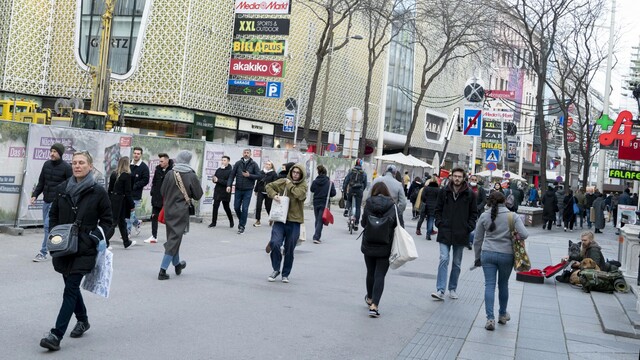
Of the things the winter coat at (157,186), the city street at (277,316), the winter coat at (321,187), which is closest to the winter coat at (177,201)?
the city street at (277,316)

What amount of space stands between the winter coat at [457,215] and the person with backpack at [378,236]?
1.64m

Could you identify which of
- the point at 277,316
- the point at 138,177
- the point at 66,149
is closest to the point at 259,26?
the point at 66,149

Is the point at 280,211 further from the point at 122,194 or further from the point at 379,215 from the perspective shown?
the point at 122,194

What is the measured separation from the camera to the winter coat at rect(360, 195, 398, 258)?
9109 mm

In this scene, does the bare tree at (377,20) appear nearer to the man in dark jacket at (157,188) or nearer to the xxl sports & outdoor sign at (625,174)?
the xxl sports & outdoor sign at (625,174)

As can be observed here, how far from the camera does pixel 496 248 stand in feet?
30.0

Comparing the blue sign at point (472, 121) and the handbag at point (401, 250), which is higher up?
the blue sign at point (472, 121)

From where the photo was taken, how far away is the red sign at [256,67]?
3703 cm

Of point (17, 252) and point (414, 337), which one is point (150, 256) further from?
point (414, 337)

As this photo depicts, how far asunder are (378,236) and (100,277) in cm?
336

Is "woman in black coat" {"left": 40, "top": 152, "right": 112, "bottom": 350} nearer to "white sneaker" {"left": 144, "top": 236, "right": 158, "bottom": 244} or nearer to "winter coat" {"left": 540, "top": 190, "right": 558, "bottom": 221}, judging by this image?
"white sneaker" {"left": 144, "top": 236, "right": 158, "bottom": 244}

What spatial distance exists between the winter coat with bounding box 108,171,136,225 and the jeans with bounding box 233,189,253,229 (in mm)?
4343

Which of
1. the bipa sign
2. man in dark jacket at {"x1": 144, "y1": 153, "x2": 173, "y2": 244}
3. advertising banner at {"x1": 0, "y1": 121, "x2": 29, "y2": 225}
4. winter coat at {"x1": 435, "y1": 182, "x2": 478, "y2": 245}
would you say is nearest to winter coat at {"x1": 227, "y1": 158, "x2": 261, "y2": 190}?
man in dark jacket at {"x1": 144, "y1": 153, "x2": 173, "y2": 244}

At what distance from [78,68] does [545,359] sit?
115ft
